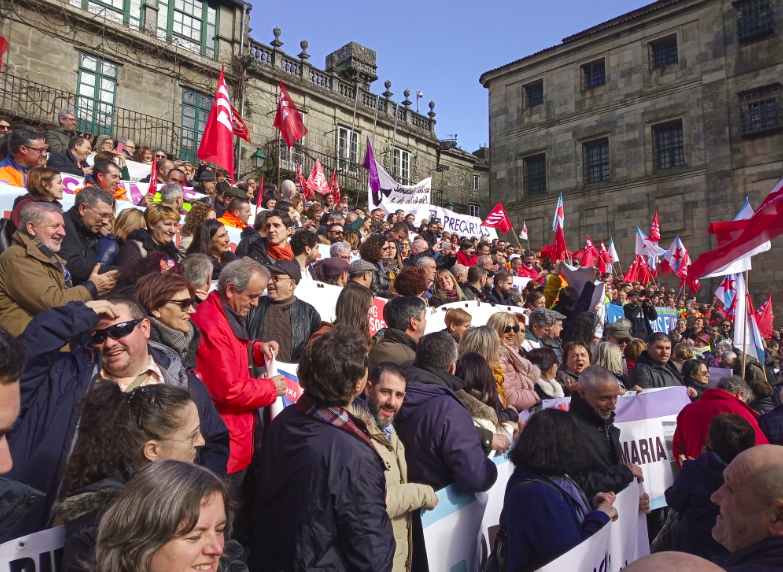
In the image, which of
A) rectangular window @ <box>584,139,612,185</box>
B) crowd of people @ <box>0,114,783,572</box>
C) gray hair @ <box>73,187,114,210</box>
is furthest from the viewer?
rectangular window @ <box>584,139,612,185</box>

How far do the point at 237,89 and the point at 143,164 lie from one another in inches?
481

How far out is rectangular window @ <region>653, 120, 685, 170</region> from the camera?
25.6 m

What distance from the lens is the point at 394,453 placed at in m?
3.12

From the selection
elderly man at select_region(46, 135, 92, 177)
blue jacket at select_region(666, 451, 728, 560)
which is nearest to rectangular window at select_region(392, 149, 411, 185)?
elderly man at select_region(46, 135, 92, 177)

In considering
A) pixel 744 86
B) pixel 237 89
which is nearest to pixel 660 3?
pixel 744 86

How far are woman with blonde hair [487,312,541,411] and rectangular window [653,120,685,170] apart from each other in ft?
75.2

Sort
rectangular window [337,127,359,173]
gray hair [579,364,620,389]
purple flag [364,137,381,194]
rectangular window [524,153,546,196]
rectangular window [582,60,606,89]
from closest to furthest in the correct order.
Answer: gray hair [579,364,620,389], purple flag [364,137,381,194], rectangular window [337,127,359,173], rectangular window [582,60,606,89], rectangular window [524,153,546,196]

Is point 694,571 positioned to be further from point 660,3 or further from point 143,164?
point 660,3

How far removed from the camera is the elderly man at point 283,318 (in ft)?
14.6

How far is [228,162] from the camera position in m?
9.79

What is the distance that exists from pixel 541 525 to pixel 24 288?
3069 mm

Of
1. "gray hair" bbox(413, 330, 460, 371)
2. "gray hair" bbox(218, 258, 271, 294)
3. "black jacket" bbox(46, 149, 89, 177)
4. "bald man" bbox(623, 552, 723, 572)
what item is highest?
"black jacket" bbox(46, 149, 89, 177)

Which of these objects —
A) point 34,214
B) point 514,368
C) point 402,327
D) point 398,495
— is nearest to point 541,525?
point 398,495

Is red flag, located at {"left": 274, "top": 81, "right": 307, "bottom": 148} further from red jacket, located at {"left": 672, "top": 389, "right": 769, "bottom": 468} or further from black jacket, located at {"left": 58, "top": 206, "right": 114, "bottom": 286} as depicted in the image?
red jacket, located at {"left": 672, "top": 389, "right": 769, "bottom": 468}
